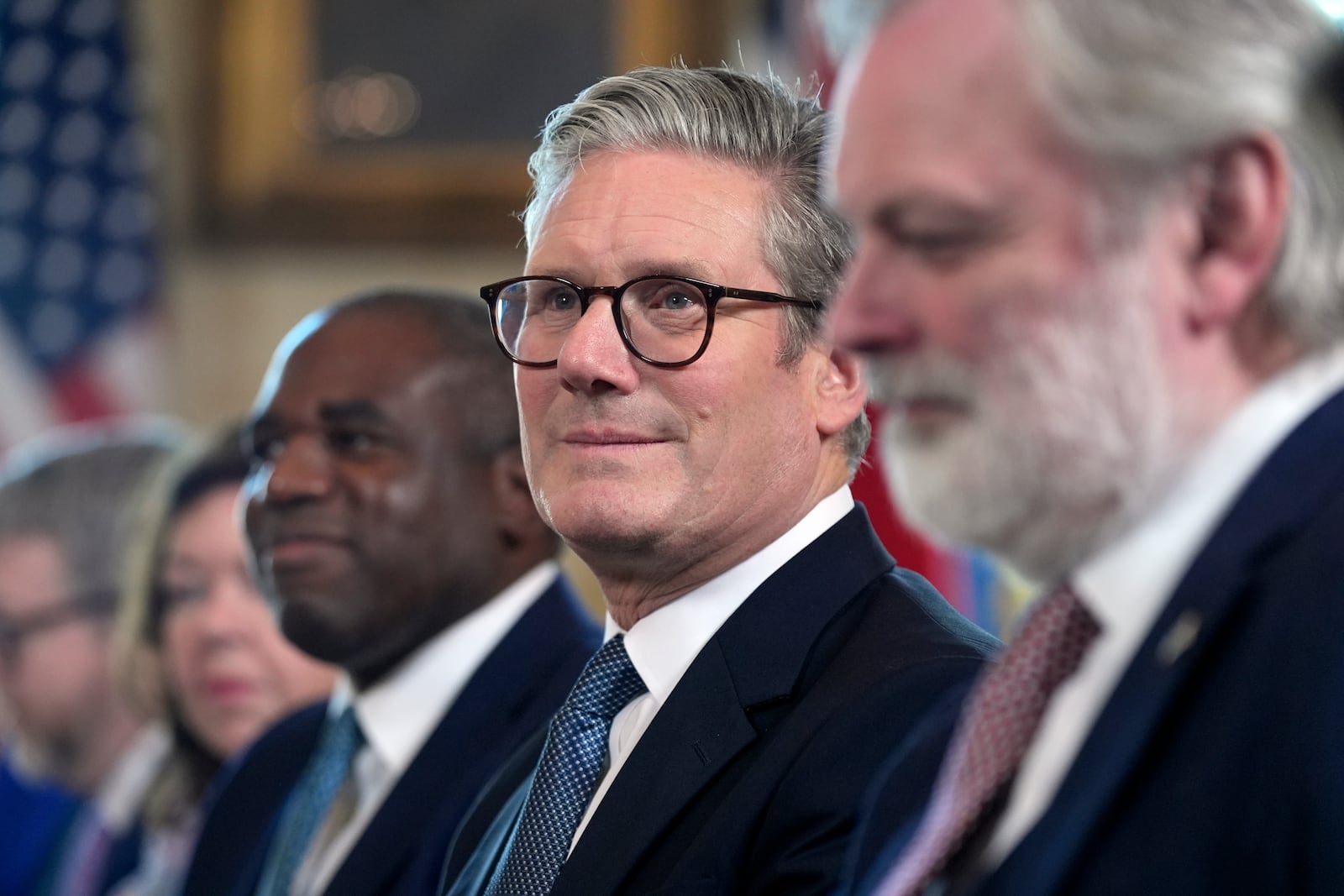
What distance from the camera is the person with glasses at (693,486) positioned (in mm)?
1965

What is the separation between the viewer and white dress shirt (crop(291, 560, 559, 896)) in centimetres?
288

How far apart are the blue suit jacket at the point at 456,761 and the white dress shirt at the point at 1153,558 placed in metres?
1.45

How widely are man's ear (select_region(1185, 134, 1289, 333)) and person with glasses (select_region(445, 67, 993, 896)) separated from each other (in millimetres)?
722

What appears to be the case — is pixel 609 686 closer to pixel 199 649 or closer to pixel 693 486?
pixel 693 486

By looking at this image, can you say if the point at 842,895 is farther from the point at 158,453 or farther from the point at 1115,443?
the point at 158,453

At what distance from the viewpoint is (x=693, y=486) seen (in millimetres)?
2123

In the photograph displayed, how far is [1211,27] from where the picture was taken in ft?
4.20

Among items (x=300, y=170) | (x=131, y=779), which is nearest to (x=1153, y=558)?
(x=131, y=779)

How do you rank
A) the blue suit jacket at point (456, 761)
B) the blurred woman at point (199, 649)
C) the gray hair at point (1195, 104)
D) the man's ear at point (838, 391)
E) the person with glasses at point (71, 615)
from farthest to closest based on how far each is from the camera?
1. the person with glasses at point (71, 615)
2. the blurred woman at point (199, 649)
3. the blue suit jacket at point (456, 761)
4. the man's ear at point (838, 391)
5. the gray hair at point (1195, 104)

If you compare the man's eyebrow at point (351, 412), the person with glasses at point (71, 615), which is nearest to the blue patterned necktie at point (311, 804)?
the man's eyebrow at point (351, 412)

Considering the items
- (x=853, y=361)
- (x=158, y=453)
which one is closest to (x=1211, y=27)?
(x=853, y=361)

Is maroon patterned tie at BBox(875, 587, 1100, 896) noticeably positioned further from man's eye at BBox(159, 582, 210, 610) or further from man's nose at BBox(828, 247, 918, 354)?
man's eye at BBox(159, 582, 210, 610)

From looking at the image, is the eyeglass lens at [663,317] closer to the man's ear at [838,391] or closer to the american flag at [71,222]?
the man's ear at [838,391]

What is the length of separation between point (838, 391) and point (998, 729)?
903mm
